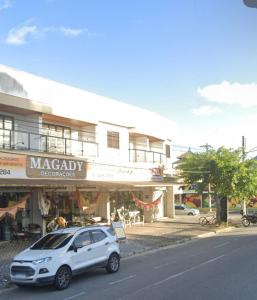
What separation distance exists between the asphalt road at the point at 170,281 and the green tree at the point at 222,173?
15097 mm

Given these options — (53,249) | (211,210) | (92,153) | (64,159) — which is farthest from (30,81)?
(211,210)

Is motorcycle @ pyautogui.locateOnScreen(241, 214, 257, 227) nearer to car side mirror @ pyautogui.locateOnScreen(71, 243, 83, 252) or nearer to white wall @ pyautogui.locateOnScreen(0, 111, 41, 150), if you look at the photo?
white wall @ pyautogui.locateOnScreen(0, 111, 41, 150)

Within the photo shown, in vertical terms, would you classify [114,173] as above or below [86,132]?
below

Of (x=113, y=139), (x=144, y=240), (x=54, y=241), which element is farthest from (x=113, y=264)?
(x=113, y=139)

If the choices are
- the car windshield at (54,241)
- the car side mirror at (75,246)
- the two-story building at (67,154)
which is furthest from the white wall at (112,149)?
the car side mirror at (75,246)

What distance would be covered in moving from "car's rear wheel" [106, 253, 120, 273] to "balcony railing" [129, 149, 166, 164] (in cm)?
1808

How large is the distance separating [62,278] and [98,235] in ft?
8.40

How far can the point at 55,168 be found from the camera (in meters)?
23.8

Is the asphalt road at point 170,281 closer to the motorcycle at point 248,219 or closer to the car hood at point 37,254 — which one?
the car hood at point 37,254

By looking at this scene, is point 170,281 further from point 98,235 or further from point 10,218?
point 10,218

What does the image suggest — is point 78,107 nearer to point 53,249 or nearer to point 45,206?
point 45,206

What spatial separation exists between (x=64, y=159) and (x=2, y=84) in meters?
4.77

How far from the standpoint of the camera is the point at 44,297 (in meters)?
12.7

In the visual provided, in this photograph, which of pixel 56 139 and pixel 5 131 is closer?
pixel 5 131
